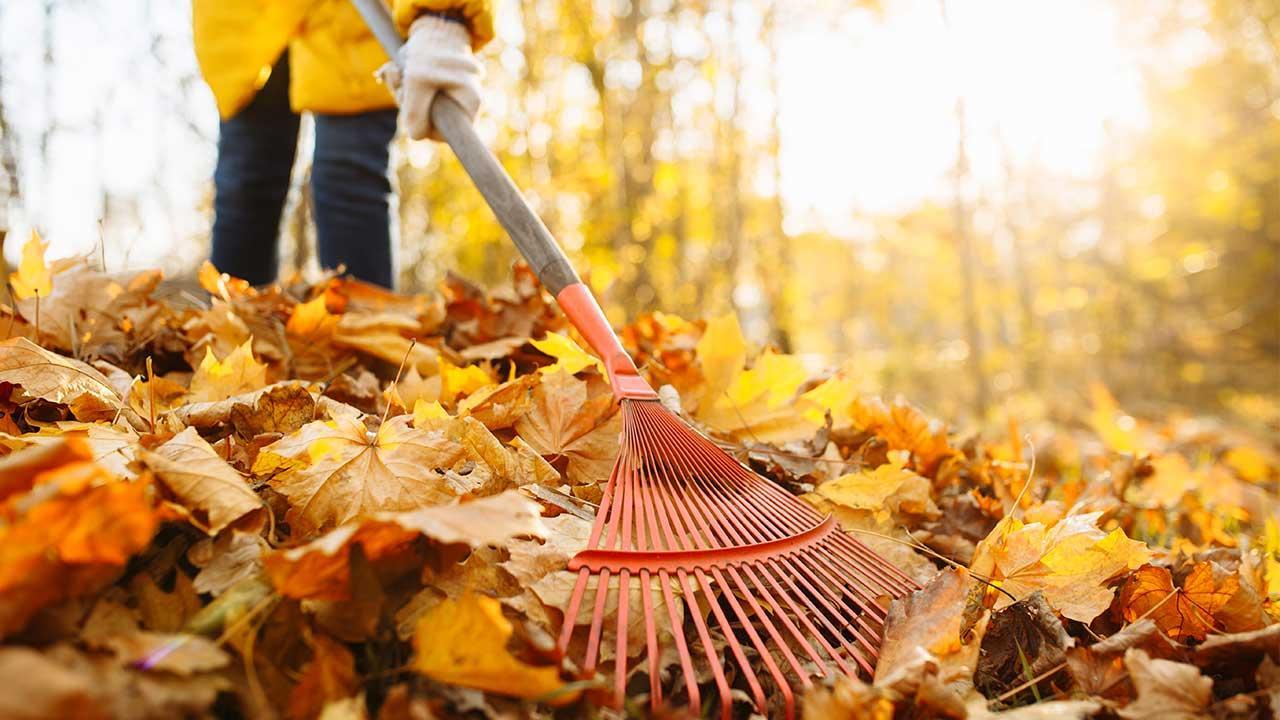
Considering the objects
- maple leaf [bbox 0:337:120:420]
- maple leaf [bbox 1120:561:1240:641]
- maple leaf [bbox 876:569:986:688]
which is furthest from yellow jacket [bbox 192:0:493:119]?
maple leaf [bbox 1120:561:1240:641]

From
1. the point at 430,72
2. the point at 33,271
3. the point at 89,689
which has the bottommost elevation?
the point at 89,689

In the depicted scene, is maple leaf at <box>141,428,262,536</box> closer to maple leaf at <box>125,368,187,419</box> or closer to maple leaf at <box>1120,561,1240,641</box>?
maple leaf at <box>125,368,187,419</box>

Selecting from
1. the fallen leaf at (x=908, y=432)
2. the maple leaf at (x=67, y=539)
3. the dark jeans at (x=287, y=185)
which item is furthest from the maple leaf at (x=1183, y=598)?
the dark jeans at (x=287, y=185)

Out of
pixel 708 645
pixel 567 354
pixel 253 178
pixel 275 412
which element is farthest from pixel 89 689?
pixel 253 178

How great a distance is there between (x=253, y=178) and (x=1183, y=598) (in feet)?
7.96

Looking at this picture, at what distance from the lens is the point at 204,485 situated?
85cm

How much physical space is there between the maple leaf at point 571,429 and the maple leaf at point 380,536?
495 mm

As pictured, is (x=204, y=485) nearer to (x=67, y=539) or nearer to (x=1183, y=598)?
(x=67, y=539)

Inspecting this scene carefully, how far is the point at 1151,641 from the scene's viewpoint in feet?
3.28

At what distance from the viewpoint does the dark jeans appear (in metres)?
2.21

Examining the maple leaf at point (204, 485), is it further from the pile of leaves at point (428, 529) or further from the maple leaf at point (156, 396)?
the maple leaf at point (156, 396)

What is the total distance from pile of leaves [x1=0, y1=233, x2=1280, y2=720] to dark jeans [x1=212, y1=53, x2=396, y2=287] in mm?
384

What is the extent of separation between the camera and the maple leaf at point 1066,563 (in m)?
1.09

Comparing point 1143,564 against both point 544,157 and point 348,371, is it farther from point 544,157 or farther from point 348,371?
point 544,157
